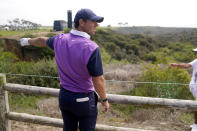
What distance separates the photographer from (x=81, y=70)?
196cm

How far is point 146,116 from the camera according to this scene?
487 cm

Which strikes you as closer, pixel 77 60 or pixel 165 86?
pixel 77 60

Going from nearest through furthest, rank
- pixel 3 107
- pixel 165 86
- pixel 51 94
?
pixel 51 94, pixel 3 107, pixel 165 86

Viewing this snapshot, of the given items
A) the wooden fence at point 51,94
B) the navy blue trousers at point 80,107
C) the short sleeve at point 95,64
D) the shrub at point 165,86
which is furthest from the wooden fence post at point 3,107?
the shrub at point 165,86

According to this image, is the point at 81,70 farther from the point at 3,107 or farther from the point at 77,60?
the point at 3,107

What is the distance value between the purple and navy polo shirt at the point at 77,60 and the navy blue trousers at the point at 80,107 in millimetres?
51

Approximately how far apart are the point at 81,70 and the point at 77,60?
3.7 inches

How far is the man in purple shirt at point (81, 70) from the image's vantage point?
1896mm

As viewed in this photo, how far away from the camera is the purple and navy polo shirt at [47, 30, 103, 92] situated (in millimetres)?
1884

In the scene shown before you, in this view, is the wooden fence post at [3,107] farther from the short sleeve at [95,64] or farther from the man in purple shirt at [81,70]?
the short sleeve at [95,64]

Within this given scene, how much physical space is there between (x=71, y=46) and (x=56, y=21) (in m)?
17.1

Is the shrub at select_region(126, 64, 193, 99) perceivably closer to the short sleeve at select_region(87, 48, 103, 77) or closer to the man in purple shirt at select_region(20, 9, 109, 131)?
the man in purple shirt at select_region(20, 9, 109, 131)

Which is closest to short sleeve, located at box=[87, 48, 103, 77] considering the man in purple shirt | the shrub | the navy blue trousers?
the man in purple shirt

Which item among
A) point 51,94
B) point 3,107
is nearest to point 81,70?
point 51,94
